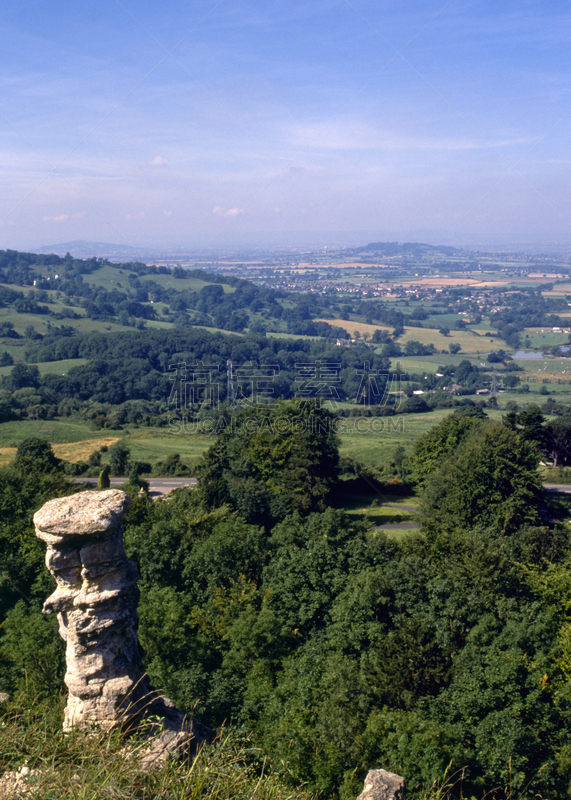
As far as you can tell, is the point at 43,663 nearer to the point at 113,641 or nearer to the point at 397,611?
the point at 113,641

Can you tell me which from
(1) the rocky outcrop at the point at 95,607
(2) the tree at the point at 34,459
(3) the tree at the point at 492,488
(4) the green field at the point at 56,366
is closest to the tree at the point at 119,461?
(2) the tree at the point at 34,459

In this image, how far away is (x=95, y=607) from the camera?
911 centimetres

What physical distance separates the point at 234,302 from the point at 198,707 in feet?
596

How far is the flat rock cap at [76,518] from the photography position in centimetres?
859

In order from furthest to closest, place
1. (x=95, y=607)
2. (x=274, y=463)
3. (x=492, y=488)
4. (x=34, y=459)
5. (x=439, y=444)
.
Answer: (x=439, y=444) < (x=274, y=463) < (x=34, y=459) < (x=492, y=488) < (x=95, y=607)

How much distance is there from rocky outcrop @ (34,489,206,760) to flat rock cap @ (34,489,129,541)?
0.02 m

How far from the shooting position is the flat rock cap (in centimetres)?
859

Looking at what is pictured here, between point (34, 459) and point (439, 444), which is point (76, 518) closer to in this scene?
point (34, 459)

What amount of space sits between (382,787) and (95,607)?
5.29m

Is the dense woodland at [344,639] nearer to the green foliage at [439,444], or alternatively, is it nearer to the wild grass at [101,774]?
the wild grass at [101,774]

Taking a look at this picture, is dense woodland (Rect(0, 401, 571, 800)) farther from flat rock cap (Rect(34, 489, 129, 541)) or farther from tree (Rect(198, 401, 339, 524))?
tree (Rect(198, 401, 339, 524))

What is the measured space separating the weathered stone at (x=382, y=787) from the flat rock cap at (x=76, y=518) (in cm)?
561

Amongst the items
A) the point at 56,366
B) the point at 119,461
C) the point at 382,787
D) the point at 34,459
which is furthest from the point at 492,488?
the point at 56,366

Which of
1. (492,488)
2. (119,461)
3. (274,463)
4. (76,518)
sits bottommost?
(119,461)
